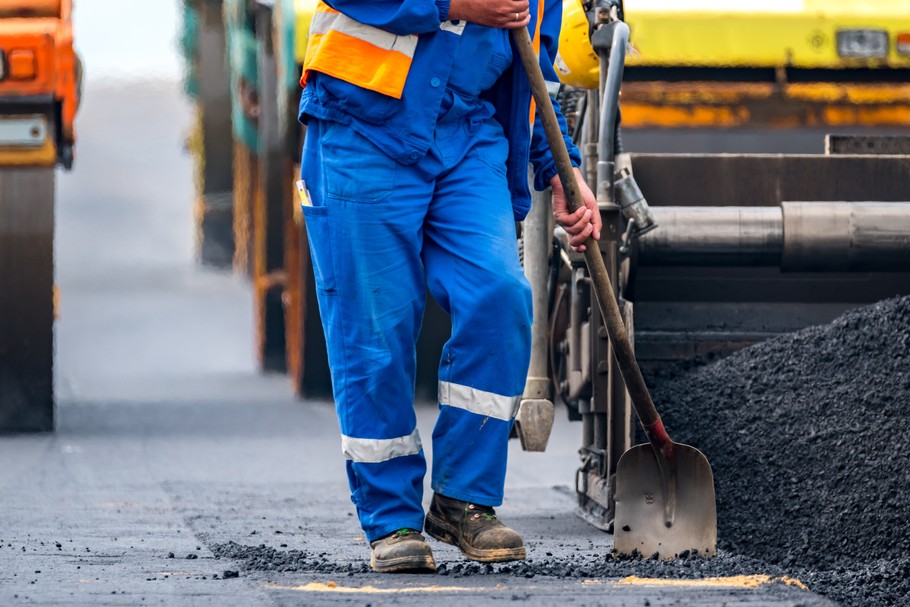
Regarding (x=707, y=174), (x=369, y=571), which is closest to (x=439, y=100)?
(x=369, y=571)

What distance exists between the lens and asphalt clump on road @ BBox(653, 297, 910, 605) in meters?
3.83

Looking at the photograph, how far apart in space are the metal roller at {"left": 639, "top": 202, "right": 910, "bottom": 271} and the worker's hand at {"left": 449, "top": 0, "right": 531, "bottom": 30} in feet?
4.19

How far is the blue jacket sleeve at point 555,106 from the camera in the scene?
396cm

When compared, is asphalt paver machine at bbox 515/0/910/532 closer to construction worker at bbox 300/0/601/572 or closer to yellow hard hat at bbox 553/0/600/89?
yellow hard hat at bbox 553/0/600/89

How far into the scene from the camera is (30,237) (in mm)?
7367

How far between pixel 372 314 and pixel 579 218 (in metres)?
0.51

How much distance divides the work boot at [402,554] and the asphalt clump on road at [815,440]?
2.43ft

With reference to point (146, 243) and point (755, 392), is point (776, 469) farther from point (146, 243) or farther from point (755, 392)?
point (146, 243)

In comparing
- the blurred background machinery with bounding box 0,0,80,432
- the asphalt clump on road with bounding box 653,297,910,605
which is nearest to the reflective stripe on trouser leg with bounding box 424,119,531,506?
the asphalt clump on road with bounding box 653,297,910,605

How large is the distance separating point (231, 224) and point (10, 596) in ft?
58.0

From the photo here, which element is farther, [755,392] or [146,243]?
[146,243]

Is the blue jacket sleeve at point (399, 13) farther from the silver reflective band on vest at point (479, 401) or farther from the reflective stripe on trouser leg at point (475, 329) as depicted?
the silver reflective band on vest at point (479, 401)

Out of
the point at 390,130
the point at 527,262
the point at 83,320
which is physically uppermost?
the point at 390,130

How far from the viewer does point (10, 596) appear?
326 cm
